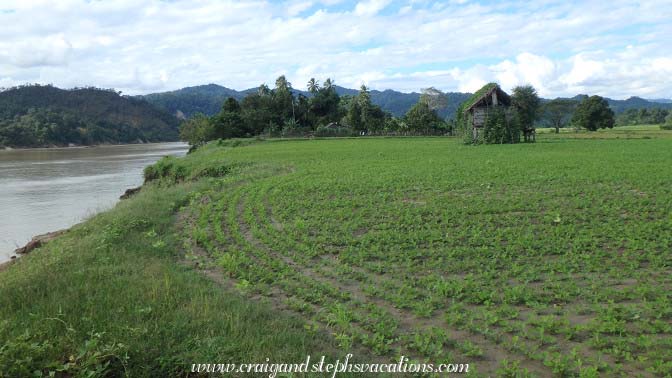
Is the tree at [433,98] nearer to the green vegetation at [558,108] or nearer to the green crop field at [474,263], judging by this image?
the green vegetation at [558,108]

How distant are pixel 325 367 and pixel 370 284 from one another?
7.99ft

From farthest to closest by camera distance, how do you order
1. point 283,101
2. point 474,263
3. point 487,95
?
point 283,101 < point 487,95 < point 474,263

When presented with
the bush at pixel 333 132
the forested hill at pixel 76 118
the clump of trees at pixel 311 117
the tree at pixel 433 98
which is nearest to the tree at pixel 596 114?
the clump of trees at pixel 311 117

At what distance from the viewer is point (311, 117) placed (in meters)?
79.6

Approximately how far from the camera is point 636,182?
13516 millimetres

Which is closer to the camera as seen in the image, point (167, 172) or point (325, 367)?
point (325, 367)

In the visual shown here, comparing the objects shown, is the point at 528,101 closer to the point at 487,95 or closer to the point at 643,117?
the point at 487,95

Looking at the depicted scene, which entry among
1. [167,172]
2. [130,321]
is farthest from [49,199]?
[130,321]

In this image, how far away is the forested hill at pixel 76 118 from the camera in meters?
98.4

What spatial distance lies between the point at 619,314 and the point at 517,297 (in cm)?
116

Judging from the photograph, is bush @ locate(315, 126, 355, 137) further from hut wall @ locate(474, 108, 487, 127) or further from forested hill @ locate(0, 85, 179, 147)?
forested hill @ locate(0, 85, 179, 147)

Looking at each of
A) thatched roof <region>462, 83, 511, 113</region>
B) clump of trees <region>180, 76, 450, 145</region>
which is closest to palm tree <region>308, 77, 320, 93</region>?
clump of trees <region>180, 76, 450, 145</region>

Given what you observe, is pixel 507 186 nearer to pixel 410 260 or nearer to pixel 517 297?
pixel 410 260

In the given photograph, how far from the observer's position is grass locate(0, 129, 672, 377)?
15.2 feet
